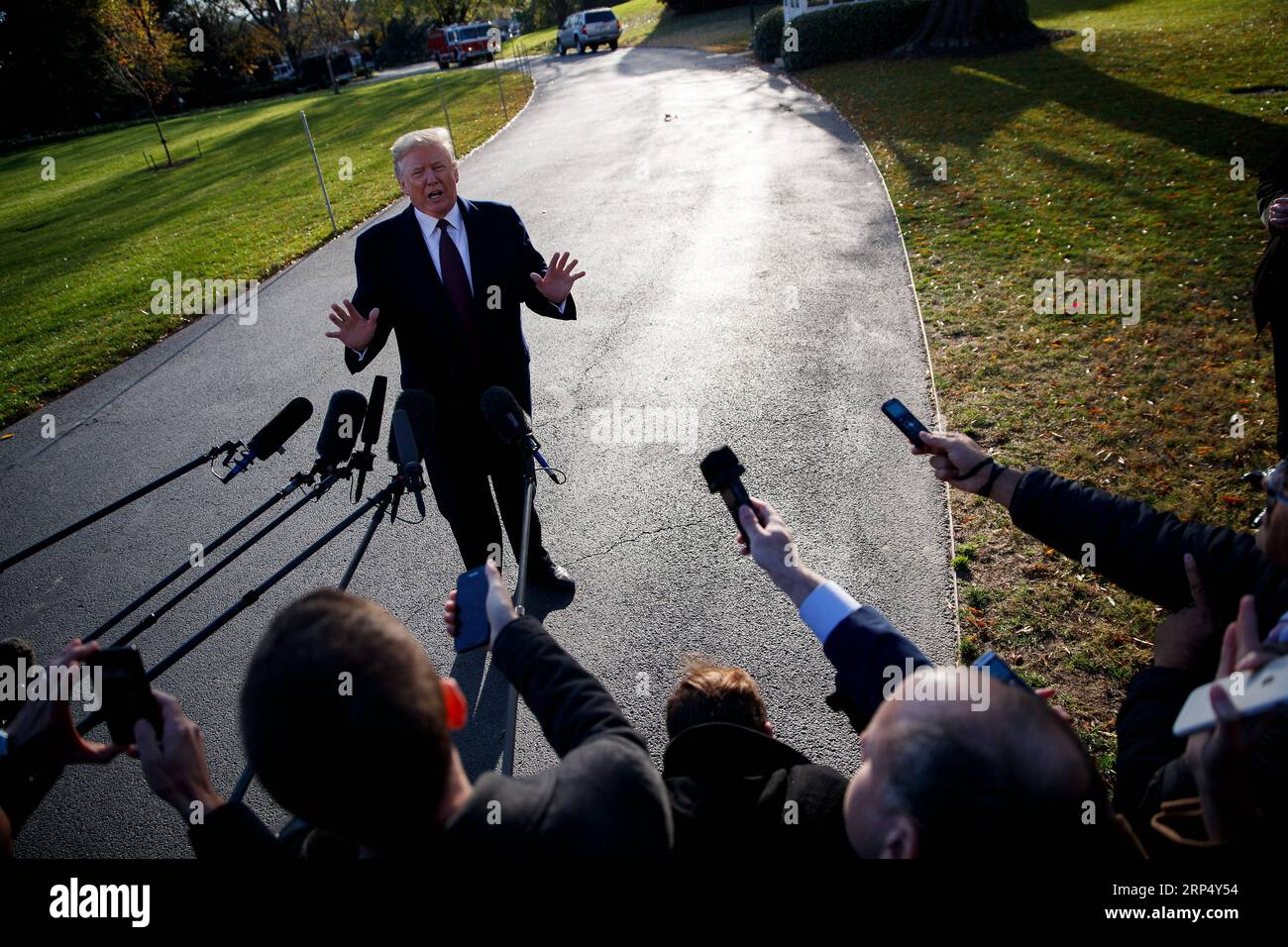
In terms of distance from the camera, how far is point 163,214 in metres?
16.0

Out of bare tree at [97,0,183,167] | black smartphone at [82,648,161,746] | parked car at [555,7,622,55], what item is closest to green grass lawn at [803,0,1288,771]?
black smartphone at [82,648,161,746]

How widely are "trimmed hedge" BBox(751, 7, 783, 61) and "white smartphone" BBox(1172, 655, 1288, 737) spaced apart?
86.5ft

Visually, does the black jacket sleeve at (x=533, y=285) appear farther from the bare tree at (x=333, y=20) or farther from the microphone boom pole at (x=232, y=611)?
the bare tree at (x=333, y=20)

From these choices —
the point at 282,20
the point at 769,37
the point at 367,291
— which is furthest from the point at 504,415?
the point at 282,20

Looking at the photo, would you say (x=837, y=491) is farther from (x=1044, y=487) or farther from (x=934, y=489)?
(x=1044, y=487)

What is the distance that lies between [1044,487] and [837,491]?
2.50 meters

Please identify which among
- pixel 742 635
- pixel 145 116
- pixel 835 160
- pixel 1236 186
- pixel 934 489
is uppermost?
pixel 145 116

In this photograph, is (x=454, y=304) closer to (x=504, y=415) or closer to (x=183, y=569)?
(x=504, y=415)

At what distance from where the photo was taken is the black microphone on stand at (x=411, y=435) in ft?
9.11

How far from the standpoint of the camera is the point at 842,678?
7.25ft

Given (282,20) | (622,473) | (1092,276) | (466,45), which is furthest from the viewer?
(282,20)

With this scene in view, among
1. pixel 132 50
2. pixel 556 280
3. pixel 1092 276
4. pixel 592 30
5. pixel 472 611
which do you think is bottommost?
pixel 472 611

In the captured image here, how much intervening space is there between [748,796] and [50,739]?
2001 mm
